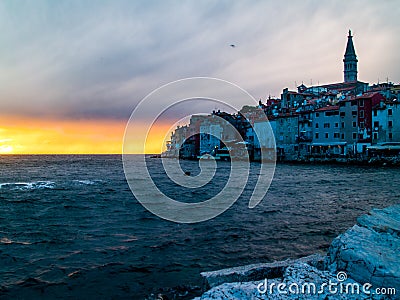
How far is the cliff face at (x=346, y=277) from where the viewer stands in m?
4.11

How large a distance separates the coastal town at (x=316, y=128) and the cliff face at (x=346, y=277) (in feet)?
173

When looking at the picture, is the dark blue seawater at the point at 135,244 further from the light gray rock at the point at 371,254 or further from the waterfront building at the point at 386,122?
the waterfront building at the point at 386,122

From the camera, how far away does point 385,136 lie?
2124 inches

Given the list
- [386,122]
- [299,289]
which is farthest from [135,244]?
[386,122]

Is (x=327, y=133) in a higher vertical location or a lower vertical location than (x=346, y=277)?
higher

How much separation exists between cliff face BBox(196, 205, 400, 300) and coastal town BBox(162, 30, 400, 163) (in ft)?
173

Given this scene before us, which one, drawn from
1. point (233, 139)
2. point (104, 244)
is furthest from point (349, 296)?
point (233, 139)

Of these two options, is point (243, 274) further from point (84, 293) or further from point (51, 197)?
point (51, 197)

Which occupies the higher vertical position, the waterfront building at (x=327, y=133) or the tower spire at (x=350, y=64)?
the tower spire at (x=350, y=64)

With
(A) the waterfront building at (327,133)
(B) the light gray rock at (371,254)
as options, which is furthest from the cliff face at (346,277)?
(A) the waterfront building at (327,133)

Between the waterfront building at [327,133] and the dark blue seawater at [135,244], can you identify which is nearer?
the dark blue seawater at [135,244]

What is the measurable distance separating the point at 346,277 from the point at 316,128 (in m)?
64.7

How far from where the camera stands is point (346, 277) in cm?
449

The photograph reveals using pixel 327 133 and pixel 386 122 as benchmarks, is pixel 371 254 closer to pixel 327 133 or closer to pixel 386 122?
pixel 386 122
